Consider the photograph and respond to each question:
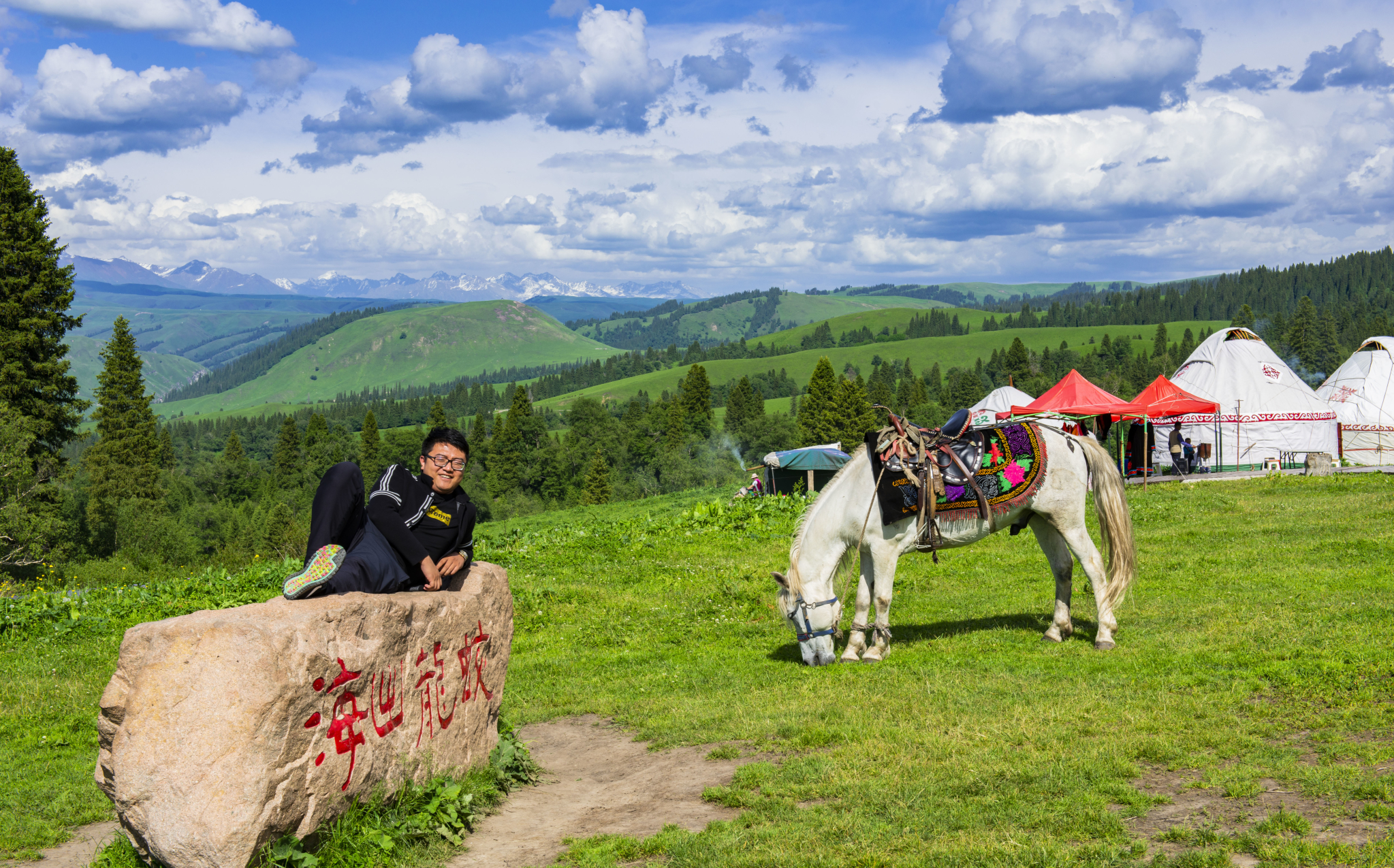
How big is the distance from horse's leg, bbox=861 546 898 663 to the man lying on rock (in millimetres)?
5169

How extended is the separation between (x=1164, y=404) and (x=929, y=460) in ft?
99.0

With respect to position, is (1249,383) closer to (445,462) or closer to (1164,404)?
(1164,404)

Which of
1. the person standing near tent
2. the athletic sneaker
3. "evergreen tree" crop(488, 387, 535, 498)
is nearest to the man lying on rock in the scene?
the athletic sneaker

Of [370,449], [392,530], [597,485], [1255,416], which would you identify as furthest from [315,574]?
[370,449]

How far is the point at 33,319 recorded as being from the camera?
124ft

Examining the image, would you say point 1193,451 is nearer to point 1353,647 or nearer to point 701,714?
point 1353,647

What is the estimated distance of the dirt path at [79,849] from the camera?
21.3 ft

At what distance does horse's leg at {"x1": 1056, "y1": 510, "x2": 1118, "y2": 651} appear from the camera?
35.1 feet

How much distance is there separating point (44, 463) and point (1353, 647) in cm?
4378

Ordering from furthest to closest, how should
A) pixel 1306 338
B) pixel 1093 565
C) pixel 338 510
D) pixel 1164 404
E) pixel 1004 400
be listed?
pixel 1306 338 → pixel 1004 400 → pixel 1164 404 → pixel 1093 565 → pixel 338 510

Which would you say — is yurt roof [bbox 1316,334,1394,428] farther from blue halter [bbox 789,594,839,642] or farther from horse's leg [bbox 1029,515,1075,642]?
blue halter [bbox 789,594,839,642]

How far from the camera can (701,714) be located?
9.23 meters

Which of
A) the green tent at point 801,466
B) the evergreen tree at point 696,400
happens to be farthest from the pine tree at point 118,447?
the evergreen tree at point 696,400

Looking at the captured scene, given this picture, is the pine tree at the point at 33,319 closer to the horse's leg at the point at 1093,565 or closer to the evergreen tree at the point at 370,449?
the horse's leg at the point at 1093,565
